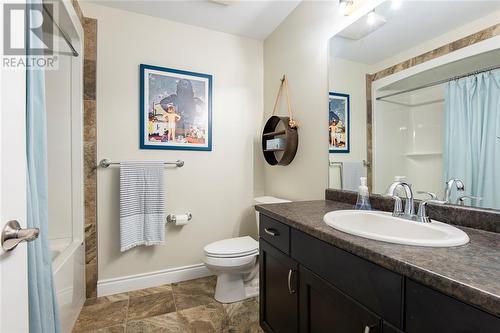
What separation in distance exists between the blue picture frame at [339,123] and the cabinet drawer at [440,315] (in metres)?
1.09

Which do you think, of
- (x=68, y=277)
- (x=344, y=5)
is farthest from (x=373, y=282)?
(x=68, y=277)

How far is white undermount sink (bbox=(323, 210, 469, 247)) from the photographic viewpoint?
747 millimetres

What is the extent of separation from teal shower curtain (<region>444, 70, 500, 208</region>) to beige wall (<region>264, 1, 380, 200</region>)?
74 centimetres

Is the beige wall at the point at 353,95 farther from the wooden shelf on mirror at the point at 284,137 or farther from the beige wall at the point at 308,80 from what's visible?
the wooden shelf on mirror at the point at 284,137

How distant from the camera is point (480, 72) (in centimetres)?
97

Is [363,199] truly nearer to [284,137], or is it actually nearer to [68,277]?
[284,137]

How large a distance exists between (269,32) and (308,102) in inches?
39.4

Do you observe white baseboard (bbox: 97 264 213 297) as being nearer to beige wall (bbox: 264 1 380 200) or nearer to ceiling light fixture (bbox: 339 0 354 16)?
beige wall (bbox: 264 1 380 200)

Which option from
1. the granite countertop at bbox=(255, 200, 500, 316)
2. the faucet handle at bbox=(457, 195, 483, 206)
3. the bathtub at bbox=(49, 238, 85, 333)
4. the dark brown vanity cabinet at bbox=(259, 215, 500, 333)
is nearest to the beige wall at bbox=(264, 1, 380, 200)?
the dark brown vanity cabinet at bbox=(259, 215, 500, 333)

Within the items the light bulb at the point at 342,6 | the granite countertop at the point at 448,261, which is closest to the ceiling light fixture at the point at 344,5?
the light bulb at the point at 342,6

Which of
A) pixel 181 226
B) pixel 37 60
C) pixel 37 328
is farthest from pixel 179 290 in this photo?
pixel 37 60

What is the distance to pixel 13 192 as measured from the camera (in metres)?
0.63

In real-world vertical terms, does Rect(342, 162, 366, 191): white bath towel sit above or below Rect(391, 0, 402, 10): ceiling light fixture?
below

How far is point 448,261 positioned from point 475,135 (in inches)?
26.5
